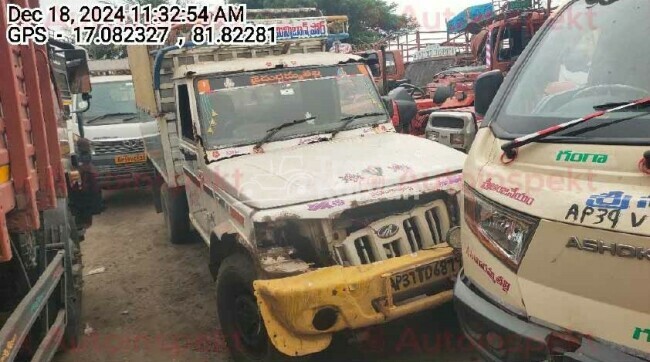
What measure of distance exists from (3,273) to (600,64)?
350 centimetres

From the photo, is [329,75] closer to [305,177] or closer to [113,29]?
[305,177]

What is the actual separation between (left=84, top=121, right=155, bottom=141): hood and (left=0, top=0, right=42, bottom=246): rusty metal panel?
6.57 metres

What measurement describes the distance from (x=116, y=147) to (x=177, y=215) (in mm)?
3221

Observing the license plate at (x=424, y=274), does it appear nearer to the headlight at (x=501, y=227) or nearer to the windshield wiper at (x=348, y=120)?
the headlight at (x=501, y=227)

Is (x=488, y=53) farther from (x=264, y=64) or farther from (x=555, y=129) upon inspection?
(x=555, y=129)

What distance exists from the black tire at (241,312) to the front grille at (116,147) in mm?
6062

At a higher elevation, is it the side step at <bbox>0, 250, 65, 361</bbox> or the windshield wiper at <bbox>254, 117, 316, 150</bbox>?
the windshield wiper at <bbox>254, 117, 316, 150</bbox>

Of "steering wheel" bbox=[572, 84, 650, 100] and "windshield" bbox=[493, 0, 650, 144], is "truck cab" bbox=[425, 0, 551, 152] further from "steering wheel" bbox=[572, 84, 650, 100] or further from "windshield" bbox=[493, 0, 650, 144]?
"steering wheel" bbox=[572, 84, 650, 100]

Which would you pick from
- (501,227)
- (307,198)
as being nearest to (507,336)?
(501,227)

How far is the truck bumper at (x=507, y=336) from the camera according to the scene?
5.84 ft

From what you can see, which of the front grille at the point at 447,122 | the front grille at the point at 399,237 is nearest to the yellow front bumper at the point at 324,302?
the front grille at the point at 399,237

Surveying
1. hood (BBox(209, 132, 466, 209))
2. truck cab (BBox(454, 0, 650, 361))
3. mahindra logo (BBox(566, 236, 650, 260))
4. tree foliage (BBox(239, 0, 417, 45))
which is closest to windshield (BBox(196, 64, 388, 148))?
hood (BBox(209, 132, 466, 209))

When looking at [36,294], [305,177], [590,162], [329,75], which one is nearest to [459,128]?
[329,75]

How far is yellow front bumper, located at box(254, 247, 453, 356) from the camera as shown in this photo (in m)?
2.90
